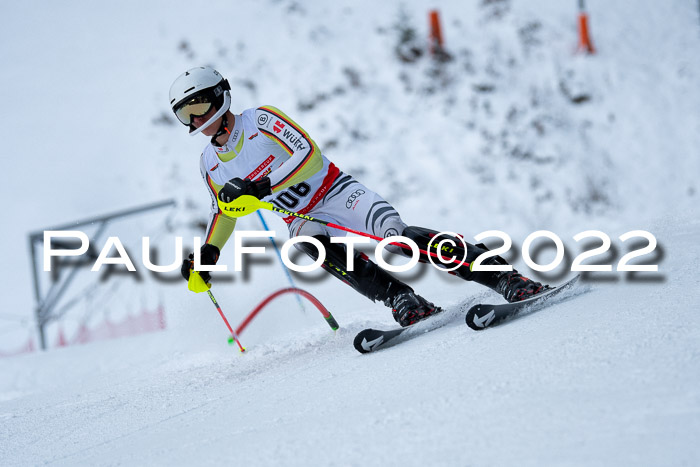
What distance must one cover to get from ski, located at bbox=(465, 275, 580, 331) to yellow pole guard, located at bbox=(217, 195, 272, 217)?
1.27 meters

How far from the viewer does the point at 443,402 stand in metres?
1.93

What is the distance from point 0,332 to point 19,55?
6.50 metres

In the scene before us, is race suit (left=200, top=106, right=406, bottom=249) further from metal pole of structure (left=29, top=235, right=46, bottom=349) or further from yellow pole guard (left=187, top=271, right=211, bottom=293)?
metal pole of structure (left=29, top=235, right=46, bottom=349)

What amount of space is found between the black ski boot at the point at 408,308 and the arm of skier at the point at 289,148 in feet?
A: 2.68

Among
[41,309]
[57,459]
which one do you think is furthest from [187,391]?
[41,309]

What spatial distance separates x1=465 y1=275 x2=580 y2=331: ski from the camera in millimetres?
2883

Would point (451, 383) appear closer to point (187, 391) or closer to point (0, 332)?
point (187, 391)

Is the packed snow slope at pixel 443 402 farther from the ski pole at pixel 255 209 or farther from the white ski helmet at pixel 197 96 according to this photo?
the white ski helmet at pixel 197 96

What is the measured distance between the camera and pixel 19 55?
12.8m

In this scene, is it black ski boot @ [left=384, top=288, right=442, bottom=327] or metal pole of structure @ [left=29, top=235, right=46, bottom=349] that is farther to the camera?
metal pole of structure @ [left=29, top=235, right=46, bottom=349]

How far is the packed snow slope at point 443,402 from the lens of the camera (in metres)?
1.54

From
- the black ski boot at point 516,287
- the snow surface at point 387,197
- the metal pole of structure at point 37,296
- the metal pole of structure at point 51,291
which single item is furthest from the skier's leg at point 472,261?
the metal pole of structure at point 37,296

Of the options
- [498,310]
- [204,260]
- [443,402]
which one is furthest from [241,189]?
[443,402]

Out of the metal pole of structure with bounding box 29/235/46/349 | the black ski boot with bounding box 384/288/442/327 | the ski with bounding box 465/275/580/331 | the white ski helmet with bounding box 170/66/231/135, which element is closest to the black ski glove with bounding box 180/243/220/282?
the white ski helmet with bounding box 170/66/231/135
